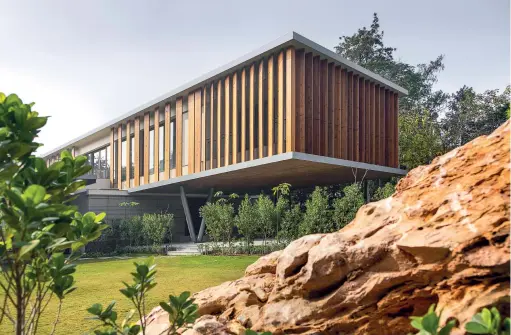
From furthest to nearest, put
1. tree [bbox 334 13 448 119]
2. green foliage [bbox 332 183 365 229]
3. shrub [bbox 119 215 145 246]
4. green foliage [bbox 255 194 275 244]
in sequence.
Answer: tree [bbox 334 13 448 119]
shrub [bbox 119 215 145 246]
green foliage [bbox 255 194 275 244]
green foliage [bbox 332 183 365 229]

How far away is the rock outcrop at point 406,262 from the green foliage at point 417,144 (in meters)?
24.9

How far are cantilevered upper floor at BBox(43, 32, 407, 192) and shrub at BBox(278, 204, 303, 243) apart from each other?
80.6 inches

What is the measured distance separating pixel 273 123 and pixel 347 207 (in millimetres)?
4466

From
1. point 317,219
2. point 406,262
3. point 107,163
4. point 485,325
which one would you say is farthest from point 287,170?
point 107,163

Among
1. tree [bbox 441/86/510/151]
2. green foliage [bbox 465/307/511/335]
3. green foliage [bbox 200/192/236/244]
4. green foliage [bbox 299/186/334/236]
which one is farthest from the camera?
tree [bbox 441/86/510/151]

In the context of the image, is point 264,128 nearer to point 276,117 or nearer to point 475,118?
point 276,117

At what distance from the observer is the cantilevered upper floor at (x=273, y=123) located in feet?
51.4

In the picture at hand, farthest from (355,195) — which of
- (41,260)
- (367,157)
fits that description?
(41,260)

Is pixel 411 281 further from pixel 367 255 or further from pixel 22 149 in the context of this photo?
pixel 22 149

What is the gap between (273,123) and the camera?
16.1m

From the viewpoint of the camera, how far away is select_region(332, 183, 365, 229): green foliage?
14688 millimetres

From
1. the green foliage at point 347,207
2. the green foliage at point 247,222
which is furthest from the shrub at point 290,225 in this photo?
the green foliage at point 347,207

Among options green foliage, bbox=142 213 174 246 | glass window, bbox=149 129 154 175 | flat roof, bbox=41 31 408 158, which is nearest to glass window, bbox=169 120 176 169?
flat roof, bbox=41 31 408 158

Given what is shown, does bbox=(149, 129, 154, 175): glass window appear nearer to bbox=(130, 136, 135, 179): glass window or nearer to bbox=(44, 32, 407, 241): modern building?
bbox=(44, 32, 407, 241): modern building
